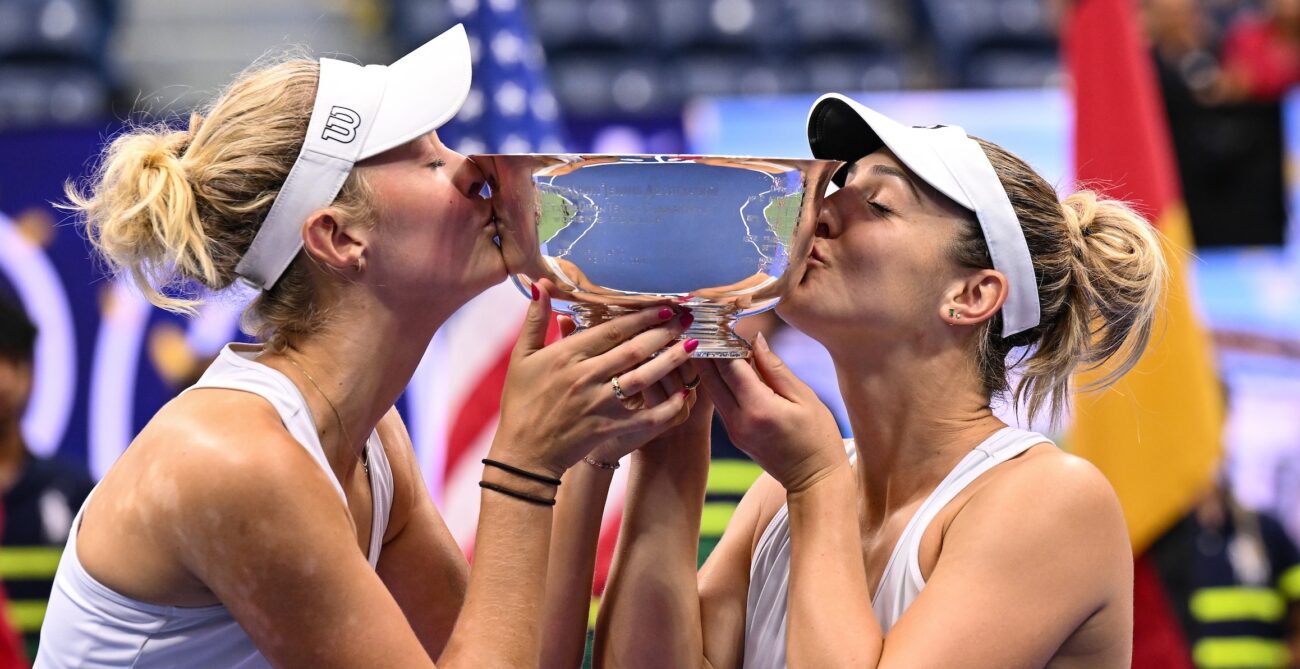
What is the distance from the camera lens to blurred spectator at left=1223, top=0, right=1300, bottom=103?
18.1 ft

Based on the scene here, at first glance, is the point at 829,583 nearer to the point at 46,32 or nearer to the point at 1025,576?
the point at 1025,576

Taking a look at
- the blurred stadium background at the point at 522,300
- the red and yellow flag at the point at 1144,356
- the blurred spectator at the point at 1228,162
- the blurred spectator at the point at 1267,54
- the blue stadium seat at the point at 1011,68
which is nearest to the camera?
the red and yellow flag at the point at 1144,356

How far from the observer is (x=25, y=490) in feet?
15.1

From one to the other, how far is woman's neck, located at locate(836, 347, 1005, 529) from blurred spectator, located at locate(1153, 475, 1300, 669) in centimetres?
262

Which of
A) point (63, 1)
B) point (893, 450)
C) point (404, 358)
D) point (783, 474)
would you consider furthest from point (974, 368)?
point (63, 1)

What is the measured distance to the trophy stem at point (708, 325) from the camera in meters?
1.74

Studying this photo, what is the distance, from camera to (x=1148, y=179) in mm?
4055

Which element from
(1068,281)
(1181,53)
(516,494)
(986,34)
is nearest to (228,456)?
(516,494)

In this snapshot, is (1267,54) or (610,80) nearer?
(1267,54)

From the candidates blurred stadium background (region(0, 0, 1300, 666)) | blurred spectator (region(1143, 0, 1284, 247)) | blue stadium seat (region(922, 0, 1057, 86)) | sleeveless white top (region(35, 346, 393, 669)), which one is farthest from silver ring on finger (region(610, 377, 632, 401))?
blue stadium seat (region(922, 0, 1057, 86))

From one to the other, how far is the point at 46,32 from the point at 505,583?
242 inches

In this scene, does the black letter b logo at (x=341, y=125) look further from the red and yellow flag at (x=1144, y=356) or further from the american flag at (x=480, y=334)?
the red and yellow flag at (x=1144, y=356)

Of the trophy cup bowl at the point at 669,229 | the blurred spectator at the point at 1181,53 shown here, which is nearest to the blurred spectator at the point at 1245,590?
the blurred spectator at the point at 1181,53

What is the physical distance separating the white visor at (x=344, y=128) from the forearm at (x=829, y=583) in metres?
0.72
